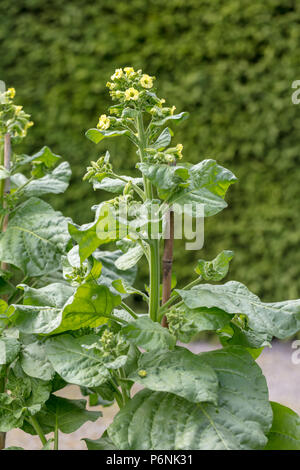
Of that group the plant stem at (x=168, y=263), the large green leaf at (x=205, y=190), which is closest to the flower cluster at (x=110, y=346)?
the plant stem at (x=168, y=263)

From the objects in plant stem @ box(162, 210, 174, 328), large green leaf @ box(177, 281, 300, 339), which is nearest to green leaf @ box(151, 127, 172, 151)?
plant stem @ box(162, 210, 174, 328)

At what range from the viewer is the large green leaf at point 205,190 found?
766 mm

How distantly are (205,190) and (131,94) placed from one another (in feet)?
0.62

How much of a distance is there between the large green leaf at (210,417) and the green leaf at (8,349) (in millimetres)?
196

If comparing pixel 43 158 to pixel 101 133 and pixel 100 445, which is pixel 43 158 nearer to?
pixel 101 133

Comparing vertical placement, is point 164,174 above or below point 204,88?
below

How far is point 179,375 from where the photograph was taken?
0.70m

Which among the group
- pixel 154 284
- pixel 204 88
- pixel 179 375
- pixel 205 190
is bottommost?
pixel 179 375

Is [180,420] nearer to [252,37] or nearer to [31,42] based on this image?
[252,37]

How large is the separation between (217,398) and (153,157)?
36 centimetres

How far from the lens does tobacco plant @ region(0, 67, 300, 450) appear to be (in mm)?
702

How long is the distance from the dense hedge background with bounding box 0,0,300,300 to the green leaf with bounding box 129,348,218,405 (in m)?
2.73

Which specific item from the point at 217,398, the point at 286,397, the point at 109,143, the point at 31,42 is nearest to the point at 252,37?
the point at 109,143

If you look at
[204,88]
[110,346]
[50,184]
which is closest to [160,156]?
[110,346]
